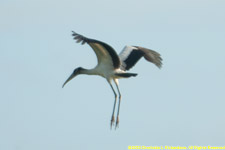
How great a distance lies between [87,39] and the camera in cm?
2920

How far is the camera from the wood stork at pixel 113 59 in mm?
30500

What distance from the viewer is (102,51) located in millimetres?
31000

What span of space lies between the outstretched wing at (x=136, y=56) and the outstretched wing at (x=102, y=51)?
116cm

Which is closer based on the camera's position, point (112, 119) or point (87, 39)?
point (87, 39)

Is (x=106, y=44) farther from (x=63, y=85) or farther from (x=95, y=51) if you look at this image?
(x=63, y=85)

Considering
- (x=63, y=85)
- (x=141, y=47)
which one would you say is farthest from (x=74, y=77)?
(x=141, y=47)

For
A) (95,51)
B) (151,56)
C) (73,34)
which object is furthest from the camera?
(151,56)

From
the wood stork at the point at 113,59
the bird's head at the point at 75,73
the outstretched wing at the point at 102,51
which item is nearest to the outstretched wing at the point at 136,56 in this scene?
the wood stork at the point at 113,59

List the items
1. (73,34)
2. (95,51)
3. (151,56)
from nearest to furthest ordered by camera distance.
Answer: (73,34)
(95,51)
(151,56)

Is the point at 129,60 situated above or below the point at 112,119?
above

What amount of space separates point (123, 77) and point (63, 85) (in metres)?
2.75

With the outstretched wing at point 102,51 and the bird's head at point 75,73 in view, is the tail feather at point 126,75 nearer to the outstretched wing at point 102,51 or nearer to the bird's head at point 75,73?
the outstretched wing at point 102,51

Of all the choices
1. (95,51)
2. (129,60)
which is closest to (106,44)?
(95,51)

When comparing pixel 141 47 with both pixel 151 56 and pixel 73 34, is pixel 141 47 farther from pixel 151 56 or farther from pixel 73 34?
pixel 73 34
